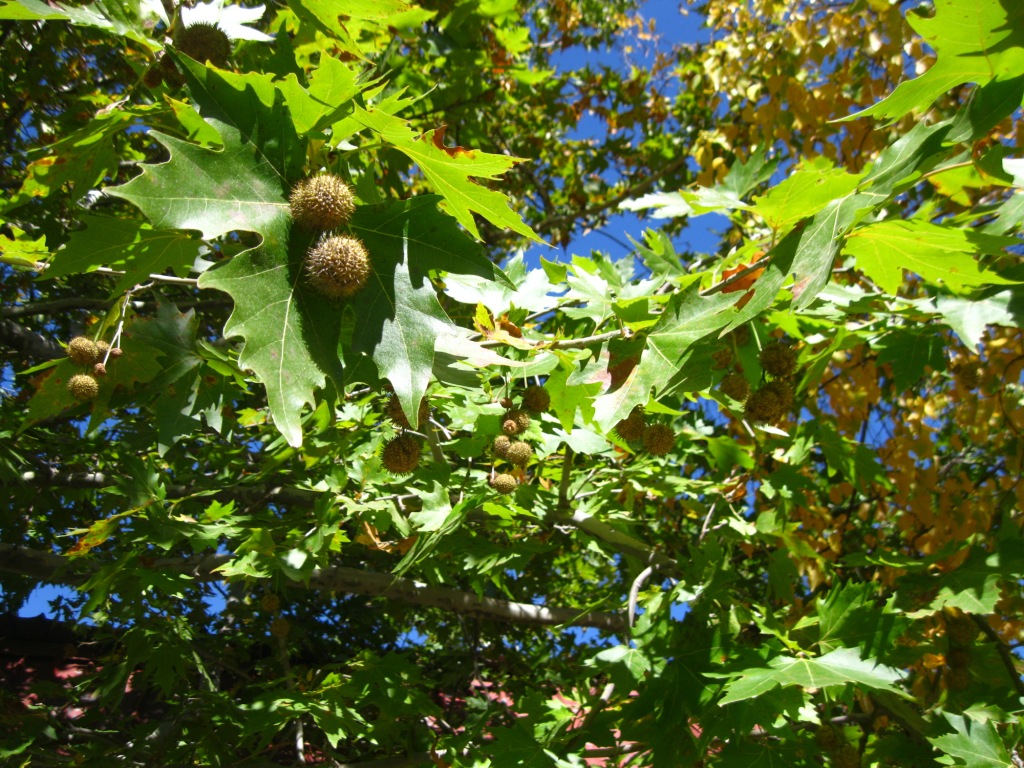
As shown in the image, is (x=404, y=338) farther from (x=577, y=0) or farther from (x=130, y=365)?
(x=577, y=0)

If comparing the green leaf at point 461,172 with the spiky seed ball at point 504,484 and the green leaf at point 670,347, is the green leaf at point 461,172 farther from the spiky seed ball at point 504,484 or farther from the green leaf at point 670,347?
the spiky seed ball at point 504,484

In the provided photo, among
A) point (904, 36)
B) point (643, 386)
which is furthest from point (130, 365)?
point (904, 36)

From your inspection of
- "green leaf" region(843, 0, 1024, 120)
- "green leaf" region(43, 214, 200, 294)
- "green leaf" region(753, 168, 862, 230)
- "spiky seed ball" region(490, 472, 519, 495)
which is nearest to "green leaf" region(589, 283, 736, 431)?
"green leaf" region(753, 168, 862, 230)

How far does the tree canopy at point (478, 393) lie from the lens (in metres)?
1.73

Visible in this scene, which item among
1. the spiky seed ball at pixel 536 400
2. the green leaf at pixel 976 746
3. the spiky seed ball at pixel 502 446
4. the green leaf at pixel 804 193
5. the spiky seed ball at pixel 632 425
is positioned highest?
the spiky seed ball at pixel 536 400

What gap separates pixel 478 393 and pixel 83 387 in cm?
150

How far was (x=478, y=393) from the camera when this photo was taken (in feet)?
10.6

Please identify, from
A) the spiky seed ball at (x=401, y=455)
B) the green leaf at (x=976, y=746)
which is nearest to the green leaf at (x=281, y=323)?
the spiky seed ball at (x=401, y=455)

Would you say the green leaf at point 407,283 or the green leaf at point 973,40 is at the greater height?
the green leaf at point 973,40

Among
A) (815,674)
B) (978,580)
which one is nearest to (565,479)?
(815,674)

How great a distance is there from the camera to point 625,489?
3.60 meters

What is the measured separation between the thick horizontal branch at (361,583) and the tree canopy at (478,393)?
20 mm

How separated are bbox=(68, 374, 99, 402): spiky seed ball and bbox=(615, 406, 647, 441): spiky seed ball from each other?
1848 millimetres

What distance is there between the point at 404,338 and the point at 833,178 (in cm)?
116
